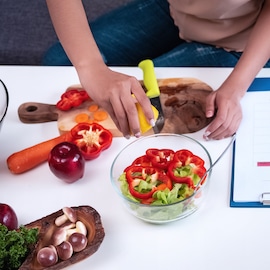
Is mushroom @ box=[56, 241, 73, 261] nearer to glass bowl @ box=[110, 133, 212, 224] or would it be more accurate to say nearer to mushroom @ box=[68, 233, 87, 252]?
mushroom @ box=[68, 233, 87, 252]

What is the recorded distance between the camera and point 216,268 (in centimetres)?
94

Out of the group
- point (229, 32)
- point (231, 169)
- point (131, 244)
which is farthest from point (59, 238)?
point (229, 32)

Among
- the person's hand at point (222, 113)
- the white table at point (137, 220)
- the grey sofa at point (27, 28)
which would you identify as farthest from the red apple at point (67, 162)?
the grey sofa at point (27, 28)

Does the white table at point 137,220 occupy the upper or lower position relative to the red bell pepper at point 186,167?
lower

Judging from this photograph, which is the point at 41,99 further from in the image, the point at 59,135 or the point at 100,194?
the point at 100,194

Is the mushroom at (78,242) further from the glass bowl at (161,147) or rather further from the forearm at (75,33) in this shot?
the forearm at (75,33)

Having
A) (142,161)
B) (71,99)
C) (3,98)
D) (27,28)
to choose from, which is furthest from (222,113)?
(27,28)

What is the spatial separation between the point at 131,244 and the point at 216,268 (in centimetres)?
14

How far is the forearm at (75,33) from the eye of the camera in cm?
121

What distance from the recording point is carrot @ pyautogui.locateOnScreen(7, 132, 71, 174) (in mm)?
1124

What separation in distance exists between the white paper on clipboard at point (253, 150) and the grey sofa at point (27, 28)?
1.00 meters

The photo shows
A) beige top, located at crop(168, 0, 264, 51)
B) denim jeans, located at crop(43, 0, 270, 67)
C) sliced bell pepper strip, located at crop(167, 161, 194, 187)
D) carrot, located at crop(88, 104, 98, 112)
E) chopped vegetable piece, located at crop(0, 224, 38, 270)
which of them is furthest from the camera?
denim jeans, located at crop(43, 0, 270, 67)

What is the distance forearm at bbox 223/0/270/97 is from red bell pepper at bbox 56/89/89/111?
284 mm

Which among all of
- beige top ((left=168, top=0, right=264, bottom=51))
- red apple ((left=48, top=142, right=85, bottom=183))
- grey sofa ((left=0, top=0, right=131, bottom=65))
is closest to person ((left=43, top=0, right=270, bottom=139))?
beige top ((left=168, top=0, right=264, bottom=51))
